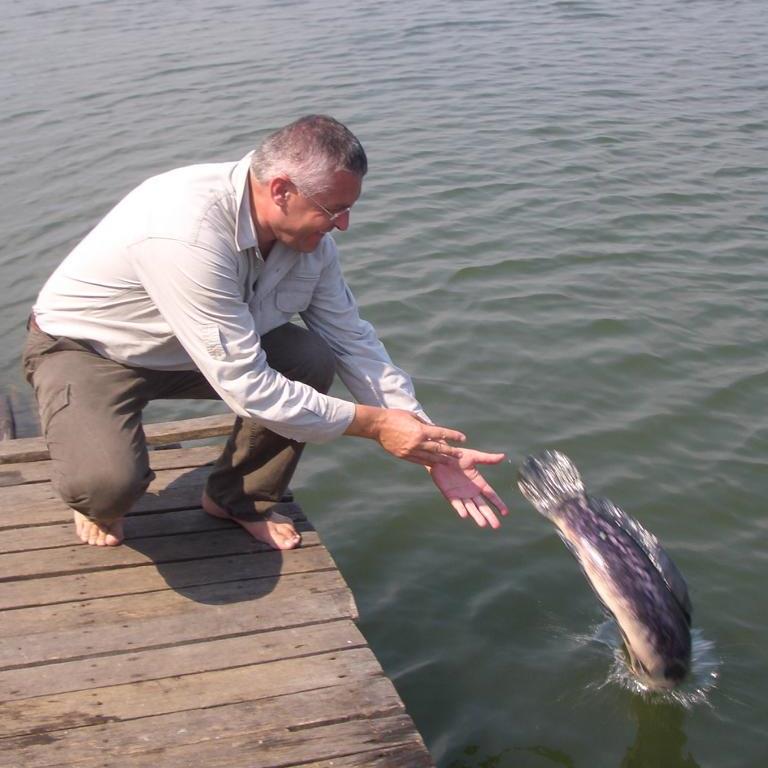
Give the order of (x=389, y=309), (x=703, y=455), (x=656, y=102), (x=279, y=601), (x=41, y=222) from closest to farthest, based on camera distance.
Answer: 1. (x=279, y=601)
2. (x=703, y=455)
3. (x=389, y=309)
4. (x=41, y=222)
5. (x=656, y=102)

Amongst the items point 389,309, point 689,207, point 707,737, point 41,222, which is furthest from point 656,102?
point 707,737

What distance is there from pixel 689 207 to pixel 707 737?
5452 mm

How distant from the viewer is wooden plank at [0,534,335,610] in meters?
3.86

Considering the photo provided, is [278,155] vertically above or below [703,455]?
above

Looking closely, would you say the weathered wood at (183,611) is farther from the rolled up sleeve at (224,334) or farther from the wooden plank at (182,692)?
the rolled up sleeve at (224,334)

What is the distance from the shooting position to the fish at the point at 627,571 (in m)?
3.85

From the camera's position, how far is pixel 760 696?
4.18 meters

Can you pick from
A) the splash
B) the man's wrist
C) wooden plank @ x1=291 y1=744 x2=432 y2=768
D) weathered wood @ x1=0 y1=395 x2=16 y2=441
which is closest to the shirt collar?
the man's wrist

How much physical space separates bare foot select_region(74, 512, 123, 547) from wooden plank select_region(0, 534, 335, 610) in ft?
0.58

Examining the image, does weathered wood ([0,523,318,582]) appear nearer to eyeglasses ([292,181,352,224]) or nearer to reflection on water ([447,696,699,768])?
reflection on water ([447,696,699,768])

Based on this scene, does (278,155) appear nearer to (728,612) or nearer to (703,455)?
(728,612)

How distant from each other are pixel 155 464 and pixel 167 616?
122 cm

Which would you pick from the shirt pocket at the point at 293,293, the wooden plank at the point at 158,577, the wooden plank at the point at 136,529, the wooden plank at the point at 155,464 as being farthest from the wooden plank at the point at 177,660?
the wooden plank at the point at 155,464

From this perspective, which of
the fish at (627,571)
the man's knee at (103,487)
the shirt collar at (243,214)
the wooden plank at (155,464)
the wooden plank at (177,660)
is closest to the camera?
the wooden plank at (177,660)
